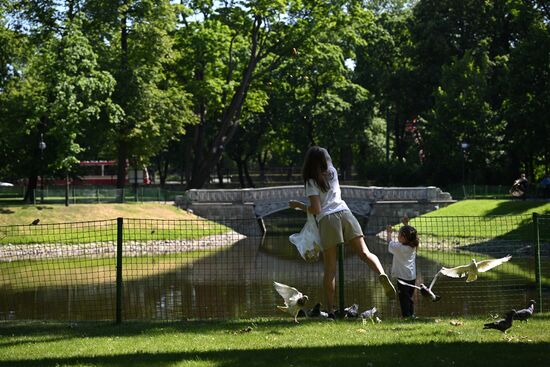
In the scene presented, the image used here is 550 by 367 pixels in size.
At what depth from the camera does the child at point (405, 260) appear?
1109 cm

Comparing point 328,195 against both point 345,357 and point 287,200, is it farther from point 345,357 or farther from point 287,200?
point 287,200

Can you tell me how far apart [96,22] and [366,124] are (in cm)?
3139

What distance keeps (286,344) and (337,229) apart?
224 centimetres

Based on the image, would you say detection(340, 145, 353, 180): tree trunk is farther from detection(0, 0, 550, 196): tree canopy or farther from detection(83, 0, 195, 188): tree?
detection(83, 0, 195, 188): tree

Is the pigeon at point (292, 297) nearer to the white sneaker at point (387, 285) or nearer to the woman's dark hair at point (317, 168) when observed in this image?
the white sneaker at point (387, 285)

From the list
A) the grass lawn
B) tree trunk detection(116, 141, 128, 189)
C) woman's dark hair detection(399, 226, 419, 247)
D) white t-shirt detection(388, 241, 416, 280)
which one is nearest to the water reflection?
white t-shirt detection(388, 241, 416, 280)

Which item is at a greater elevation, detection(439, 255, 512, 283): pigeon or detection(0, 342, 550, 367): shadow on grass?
detection(439, 255, 512, 283): pigeon

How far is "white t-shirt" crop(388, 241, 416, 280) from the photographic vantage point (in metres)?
11.2

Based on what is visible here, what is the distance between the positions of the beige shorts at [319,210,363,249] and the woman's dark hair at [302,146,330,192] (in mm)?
401

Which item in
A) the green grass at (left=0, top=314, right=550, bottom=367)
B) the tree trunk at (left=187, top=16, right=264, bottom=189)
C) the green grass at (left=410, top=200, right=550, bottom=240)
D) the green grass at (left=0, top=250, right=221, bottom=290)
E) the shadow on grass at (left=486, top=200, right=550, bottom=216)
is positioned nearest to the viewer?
the green grass at (left=0, top=314, right=550, bottom=367)

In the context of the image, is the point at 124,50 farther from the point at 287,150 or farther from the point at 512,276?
the point at 287,150

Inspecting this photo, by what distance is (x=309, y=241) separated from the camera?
34.3 ft

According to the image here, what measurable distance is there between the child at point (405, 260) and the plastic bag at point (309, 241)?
1251mm

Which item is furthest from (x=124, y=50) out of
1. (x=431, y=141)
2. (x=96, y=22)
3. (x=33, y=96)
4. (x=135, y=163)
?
(x=431, y=141)
